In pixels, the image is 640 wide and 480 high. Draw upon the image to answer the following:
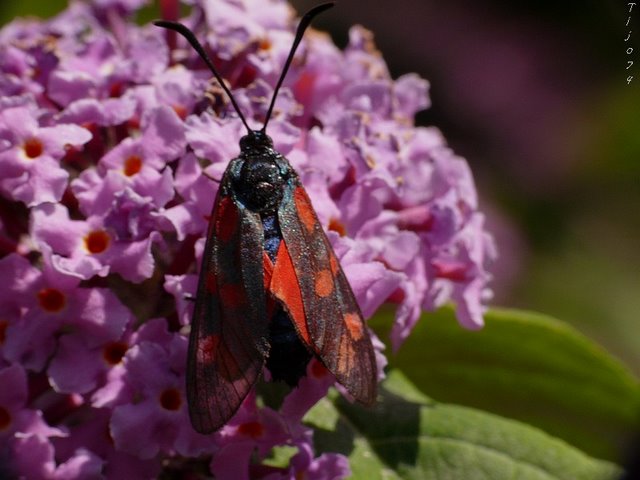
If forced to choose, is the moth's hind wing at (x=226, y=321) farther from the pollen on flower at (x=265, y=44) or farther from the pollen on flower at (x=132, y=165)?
the pollen on flower at (x=265, y=44)

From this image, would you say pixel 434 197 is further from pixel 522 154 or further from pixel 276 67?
pixel 522 154

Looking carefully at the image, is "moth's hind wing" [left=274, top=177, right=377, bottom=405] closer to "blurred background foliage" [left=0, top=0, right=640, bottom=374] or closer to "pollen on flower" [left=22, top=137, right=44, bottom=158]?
"pollen on flower" [left=22, top=137, right=44, bottom=158]

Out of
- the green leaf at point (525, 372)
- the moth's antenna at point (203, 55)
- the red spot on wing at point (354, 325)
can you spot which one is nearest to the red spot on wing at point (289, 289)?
the red spot on wing at point (354, 325)

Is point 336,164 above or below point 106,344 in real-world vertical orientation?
above

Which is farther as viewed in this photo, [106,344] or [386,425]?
[386,425]

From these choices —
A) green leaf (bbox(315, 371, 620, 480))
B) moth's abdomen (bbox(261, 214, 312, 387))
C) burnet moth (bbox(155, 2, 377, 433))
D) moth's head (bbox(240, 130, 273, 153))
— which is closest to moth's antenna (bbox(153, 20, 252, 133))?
moth's head (bbox(240, 130, 273, 153))

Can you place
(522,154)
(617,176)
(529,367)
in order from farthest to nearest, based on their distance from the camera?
(522,154) → (617,176) → (529,367)

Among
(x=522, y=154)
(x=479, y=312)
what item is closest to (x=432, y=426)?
(x=479, y=312)
